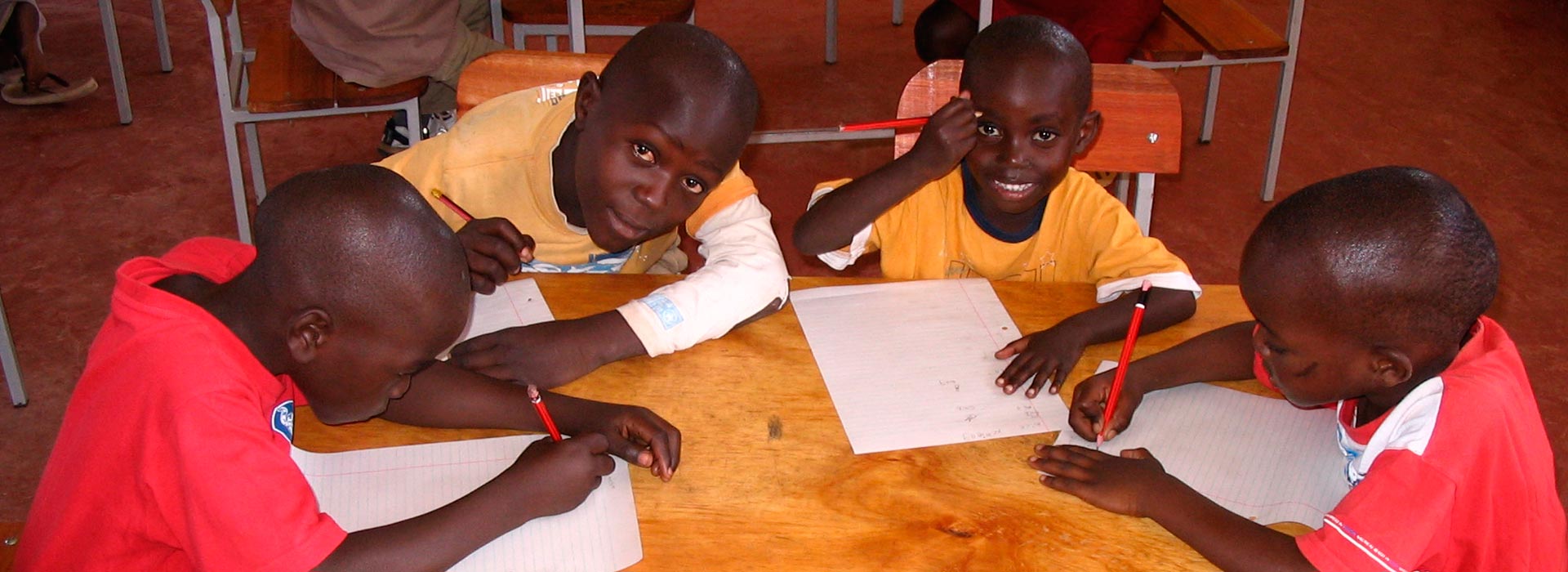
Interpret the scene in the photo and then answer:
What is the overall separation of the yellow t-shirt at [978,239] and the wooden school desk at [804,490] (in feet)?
1.09

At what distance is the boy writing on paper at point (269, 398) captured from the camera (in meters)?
1.03

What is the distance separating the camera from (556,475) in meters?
1.17

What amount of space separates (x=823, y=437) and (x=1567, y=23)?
16.8ft

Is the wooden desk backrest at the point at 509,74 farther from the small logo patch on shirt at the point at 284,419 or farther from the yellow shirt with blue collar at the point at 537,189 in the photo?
the small logo patch on shirt at the point at 284,419

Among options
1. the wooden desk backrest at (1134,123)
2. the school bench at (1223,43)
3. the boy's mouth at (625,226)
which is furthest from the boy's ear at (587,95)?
the school bench at (1223,43)

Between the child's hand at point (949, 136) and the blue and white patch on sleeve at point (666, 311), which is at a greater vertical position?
the child's hand at point (949, 136)

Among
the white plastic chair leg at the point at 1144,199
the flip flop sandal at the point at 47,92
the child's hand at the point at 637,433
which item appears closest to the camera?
the child's hand at the point at 637,433

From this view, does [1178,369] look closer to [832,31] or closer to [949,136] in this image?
[949,136]

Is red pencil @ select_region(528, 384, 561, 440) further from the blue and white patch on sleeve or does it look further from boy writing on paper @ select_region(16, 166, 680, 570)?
the blue and white patch on sleeve

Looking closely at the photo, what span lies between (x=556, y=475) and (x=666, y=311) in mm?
330

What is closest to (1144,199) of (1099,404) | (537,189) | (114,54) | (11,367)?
(1099,404)

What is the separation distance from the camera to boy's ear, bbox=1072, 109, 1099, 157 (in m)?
1.75

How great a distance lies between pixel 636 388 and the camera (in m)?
1.39

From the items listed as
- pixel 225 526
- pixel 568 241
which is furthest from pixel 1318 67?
pixel 225 526
